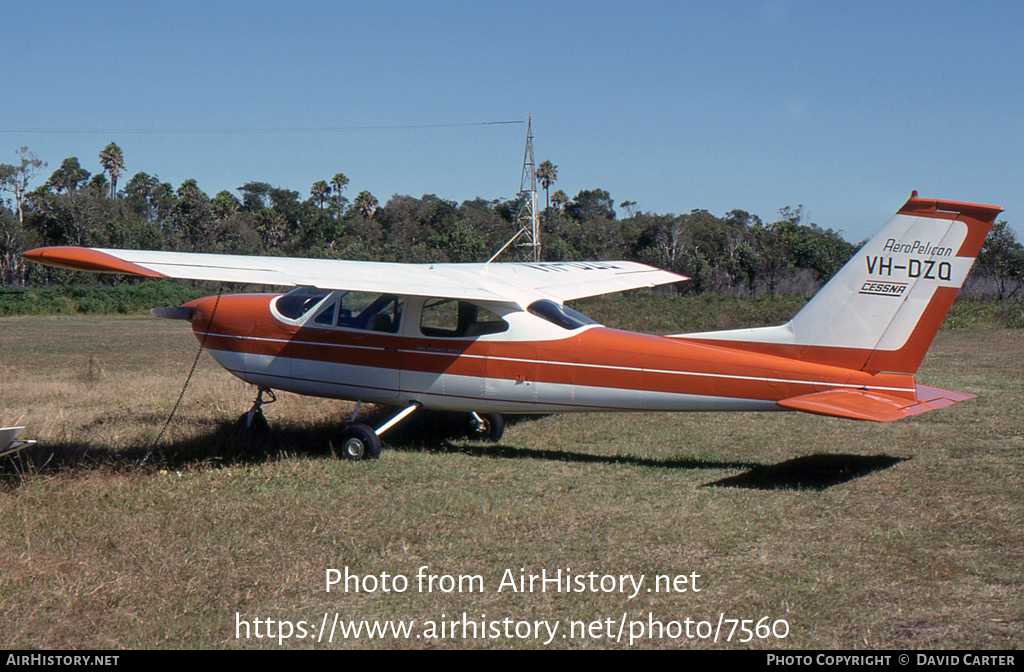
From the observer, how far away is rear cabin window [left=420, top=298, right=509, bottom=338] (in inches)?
334

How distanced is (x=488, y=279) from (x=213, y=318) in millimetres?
3283

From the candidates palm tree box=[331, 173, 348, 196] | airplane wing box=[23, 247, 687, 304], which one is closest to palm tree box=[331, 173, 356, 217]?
palm tree box=[331, 173, 348, 196]

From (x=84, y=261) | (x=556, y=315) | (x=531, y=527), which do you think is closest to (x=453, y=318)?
(x=556, y=315)

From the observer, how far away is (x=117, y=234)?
44156mm

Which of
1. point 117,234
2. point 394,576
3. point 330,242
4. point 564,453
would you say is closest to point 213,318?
point 564,453

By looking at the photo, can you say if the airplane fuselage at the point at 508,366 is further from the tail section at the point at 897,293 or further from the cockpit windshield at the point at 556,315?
the tail section at the point at 897,293

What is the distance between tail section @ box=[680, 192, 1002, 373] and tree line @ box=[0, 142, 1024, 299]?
31.7 metres

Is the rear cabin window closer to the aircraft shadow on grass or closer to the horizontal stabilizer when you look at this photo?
the aircraft shadow on grass

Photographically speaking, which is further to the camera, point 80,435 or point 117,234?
point 117,234

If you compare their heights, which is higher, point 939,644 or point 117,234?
point 117,234

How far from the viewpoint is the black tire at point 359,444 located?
818 cm

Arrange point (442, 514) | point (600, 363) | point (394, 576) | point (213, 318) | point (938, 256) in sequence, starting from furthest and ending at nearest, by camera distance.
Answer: point (213, 318), point (600, 363), point (938, 256), point (442, 514), point (394, 576)
